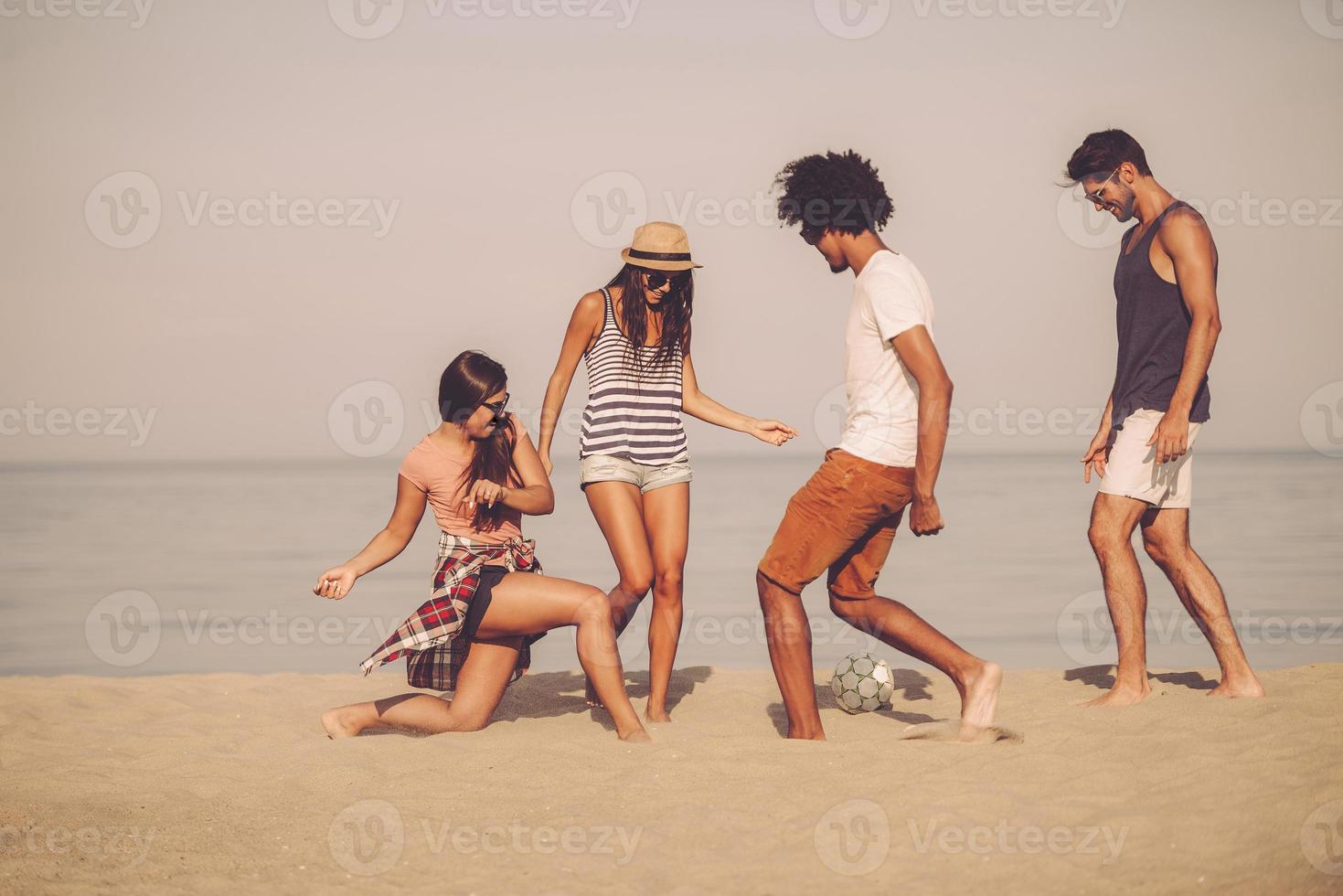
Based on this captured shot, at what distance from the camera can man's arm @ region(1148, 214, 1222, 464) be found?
5.37 m

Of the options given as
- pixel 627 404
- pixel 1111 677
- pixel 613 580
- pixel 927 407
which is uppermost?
pixel 927 407

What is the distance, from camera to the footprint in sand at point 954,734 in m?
4.89

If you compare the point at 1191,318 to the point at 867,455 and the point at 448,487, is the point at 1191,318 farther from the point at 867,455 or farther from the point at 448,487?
the point at 448,487

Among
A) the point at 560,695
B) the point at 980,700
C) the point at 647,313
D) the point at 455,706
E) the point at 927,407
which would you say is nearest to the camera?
the point at 927,407

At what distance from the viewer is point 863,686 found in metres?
5.95

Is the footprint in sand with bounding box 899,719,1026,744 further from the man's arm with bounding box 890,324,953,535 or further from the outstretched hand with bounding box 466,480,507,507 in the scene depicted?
the outstretched hand with bounding box 466,480,507,507

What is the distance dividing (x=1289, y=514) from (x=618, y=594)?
54.4 ft

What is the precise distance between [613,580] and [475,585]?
21.2ft

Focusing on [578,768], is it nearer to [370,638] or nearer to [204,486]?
[370,638]

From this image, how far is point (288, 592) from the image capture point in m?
11.6

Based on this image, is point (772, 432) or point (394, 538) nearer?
point (394, 538)

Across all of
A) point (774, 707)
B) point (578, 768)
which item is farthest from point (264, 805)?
point (774, 707)

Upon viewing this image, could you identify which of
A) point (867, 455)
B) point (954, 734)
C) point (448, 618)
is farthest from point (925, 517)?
point (448, 618)

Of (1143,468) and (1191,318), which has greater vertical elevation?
(1191,318)
